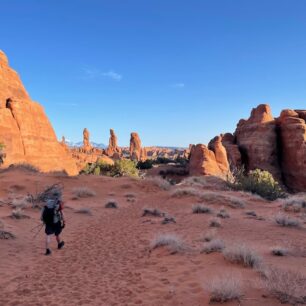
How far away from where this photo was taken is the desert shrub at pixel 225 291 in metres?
5.23

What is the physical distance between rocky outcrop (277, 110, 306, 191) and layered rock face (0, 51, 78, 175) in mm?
31979

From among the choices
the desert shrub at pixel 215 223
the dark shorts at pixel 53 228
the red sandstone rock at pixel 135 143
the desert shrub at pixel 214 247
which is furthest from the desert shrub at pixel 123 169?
the red sandstone rock at pixel 135 143

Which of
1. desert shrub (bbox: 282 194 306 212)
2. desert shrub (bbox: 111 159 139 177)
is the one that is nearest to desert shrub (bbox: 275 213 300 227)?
desert shrub (bbox: 282 194 306 212)

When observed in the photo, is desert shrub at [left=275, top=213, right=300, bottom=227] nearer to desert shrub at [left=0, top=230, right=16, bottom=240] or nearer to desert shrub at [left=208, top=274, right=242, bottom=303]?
desert shrub at [left=208, top=274, right=242, bottom=303]

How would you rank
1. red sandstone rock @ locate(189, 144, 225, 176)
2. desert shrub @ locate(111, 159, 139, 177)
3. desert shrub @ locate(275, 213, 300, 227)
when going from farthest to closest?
red sandstone rock @ locate(189, 144, 225, 176) < desert shrub @ locate(111, 159, 139, 177) < desert shrub @ locate(275, 213, 300, 227)

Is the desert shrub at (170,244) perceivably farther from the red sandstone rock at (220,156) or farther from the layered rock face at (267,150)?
the red sandstone rock at (220,156)

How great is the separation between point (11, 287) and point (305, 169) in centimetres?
4054

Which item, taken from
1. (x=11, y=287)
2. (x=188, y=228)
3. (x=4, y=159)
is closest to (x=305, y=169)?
(x=188, y=228)

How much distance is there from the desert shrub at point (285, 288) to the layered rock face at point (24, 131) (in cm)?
4014

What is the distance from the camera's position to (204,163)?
138 ft

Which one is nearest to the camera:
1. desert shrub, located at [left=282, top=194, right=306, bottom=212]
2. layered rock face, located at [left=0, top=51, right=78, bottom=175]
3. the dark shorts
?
the dark shorts

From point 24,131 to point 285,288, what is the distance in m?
46.3

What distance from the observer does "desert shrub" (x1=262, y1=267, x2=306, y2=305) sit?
5043mm

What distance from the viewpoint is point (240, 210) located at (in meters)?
17.8
